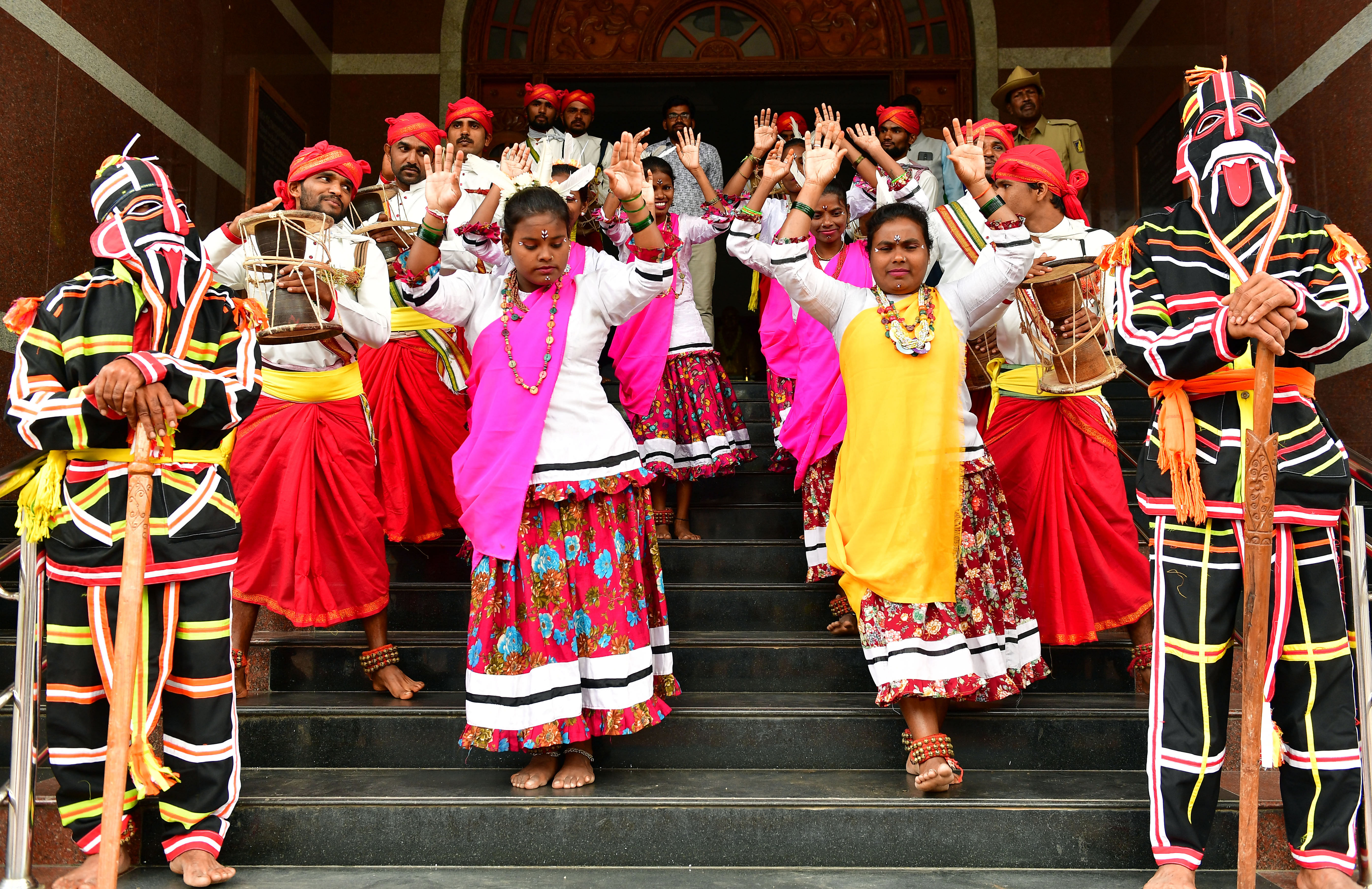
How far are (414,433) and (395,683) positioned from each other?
1.24 meters

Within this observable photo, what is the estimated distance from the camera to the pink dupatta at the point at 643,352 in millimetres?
5320

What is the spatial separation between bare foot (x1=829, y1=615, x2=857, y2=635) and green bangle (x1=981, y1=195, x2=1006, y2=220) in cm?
165

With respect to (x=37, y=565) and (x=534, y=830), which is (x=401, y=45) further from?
(x=534, y=830)

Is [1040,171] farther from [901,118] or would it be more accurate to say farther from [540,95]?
[540,95]

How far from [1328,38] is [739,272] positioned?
20.3 ft

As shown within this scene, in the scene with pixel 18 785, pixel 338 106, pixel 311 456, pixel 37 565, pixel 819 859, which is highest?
pixel 338 106

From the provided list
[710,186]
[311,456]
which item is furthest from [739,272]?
[311,456]

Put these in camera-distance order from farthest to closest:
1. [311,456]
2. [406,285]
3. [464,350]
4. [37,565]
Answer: [464,350] < [311,456] < [406,285] < [37,565]

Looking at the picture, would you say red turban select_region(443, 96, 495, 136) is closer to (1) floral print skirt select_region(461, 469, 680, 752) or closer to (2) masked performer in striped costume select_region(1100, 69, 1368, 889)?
(1) floral print skirt select_region(461, 469, 680, 752)

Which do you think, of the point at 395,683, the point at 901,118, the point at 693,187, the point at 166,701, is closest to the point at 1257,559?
the point at 395,683

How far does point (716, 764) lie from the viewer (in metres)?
3.88

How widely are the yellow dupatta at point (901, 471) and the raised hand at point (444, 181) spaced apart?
4.77ft

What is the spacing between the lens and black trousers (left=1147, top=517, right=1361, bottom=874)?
3006 mm

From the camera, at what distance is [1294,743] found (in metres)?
3.06
